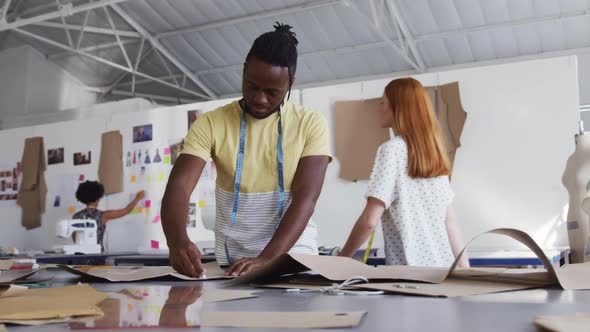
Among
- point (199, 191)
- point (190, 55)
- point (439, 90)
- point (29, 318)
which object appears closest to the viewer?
point (29, 318)

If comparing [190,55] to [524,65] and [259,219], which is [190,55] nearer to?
[524,65]

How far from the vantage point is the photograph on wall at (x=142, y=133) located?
4355 mm

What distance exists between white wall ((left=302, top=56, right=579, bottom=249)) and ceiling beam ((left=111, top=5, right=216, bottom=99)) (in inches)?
236

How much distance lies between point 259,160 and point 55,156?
3820 millimetres

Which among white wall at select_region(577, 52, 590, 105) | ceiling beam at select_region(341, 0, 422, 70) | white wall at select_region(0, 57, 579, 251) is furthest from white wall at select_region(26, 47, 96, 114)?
white wall at select_region(577, 52, 590, 105)

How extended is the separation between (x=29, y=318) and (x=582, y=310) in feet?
1.76

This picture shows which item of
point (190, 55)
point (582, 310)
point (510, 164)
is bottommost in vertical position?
point (582, 310)

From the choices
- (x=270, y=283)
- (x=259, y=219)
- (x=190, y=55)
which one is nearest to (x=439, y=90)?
(x=259, y=219)

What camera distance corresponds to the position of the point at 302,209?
1435mm

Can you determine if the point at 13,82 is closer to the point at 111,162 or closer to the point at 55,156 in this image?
the point at 55,156

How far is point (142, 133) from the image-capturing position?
4.40 meters

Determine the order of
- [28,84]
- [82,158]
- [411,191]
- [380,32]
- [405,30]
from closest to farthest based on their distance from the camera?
[411,191]
[82,158]
[380,32]
[405,30]
[28,84]

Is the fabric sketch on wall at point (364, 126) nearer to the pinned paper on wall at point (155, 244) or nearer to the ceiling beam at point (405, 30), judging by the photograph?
the pinned paper on wall at point (155, 244)

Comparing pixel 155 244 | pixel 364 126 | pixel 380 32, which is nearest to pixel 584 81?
pixel 380 32
